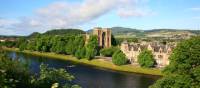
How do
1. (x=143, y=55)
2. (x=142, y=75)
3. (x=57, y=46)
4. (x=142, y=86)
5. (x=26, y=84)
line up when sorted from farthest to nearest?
(x=57, y=46) → (x=143, y=55) → (x=142, y=75) → (x=142, y=86) → (x=26, y=84)

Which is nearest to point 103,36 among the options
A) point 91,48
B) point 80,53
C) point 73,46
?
point 73,46

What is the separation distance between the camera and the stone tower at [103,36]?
576 feet

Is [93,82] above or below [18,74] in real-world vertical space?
below

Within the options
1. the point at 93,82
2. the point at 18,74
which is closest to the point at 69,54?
the point at 93,82

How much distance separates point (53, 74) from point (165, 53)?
323ft

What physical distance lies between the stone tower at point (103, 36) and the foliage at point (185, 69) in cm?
11675

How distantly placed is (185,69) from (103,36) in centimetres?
12918

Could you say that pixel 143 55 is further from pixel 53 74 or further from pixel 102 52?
pixel 53 74

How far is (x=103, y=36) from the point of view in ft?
586

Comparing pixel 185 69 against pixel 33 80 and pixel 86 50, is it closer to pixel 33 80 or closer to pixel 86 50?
pixel 33 80

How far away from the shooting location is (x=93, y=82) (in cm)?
8550

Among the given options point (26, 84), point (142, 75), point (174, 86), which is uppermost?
point (26, 84)

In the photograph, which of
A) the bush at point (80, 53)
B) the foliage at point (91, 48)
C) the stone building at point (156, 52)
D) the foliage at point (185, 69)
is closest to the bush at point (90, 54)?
the foliage at point (91, 48)

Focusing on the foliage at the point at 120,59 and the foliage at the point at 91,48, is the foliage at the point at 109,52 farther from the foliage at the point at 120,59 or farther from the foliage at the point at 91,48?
the foliage at the point at 120,59
